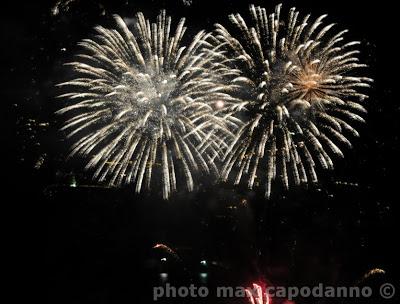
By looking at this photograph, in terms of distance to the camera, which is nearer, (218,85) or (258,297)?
(218,85)

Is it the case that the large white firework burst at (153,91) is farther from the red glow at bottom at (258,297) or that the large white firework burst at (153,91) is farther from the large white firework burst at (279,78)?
Answer: the red glow at bottom at (258,297)

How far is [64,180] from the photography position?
1508cm

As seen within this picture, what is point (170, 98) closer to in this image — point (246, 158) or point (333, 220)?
point (246, 158)

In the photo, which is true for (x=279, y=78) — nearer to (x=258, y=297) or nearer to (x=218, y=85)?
(x=218, y=85)

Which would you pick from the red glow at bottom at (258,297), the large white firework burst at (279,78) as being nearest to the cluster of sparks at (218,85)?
the large white firework burst at (279,78)

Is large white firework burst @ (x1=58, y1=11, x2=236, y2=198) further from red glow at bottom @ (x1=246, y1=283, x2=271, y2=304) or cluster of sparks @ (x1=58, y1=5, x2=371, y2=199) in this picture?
red glow at bottom @ (x1=246, y1=283, x2=271, y2=304)

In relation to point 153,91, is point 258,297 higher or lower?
lower

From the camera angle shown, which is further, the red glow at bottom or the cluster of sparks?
the red glow at bottom

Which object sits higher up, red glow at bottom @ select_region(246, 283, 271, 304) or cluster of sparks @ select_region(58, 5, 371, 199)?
cluster of sparks @ select_region(58, 5, 371, 199)

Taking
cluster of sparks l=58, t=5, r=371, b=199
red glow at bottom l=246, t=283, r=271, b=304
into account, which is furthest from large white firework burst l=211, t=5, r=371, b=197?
red glow at bottom l=246, t=283, r=271, b=304

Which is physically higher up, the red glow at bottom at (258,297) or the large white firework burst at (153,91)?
the large white firework burst at (153,91)

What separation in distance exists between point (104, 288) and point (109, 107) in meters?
11.6

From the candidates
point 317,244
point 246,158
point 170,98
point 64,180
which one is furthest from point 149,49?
point 317,244

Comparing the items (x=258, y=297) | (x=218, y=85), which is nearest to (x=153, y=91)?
(x=218, y=85)
